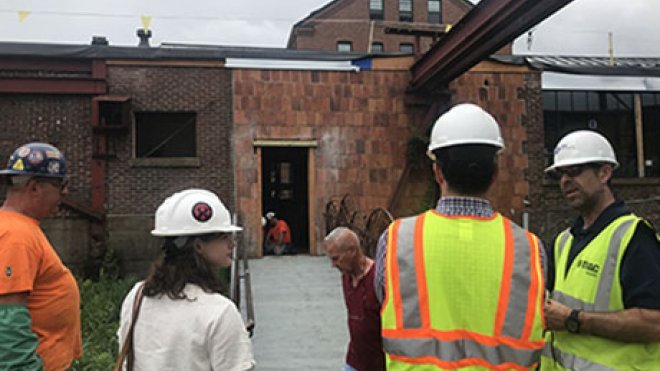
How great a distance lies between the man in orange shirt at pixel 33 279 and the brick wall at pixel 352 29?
1502 inches

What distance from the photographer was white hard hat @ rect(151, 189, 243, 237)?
207cm

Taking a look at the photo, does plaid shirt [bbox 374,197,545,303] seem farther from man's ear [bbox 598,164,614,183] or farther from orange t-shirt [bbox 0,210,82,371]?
orange t-shirt [bbox 0,210,82,371]

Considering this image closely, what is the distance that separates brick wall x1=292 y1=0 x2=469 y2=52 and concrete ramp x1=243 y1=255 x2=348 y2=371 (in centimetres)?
→ 3104

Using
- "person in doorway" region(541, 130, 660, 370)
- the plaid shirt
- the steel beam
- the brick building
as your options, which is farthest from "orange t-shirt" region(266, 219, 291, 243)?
the plaid shirt

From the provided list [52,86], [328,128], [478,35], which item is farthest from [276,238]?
[478,35]

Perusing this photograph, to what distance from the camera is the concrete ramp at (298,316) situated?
641 cm

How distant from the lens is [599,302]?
2.27m

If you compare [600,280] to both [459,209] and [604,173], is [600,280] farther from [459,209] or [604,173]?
[459,209]

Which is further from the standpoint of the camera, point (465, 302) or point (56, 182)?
point (56, 182)

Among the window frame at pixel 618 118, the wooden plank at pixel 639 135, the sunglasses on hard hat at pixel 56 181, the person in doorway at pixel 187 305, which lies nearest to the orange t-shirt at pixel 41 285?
the sunglasses on hard hat at pixel 56 181

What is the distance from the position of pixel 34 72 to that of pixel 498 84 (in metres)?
10.5

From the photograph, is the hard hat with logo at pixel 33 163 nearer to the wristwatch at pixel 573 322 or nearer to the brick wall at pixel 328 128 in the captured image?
the wristwatch at pixel 573 322

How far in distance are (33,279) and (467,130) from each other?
1909mm

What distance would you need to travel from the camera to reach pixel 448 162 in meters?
1.91
